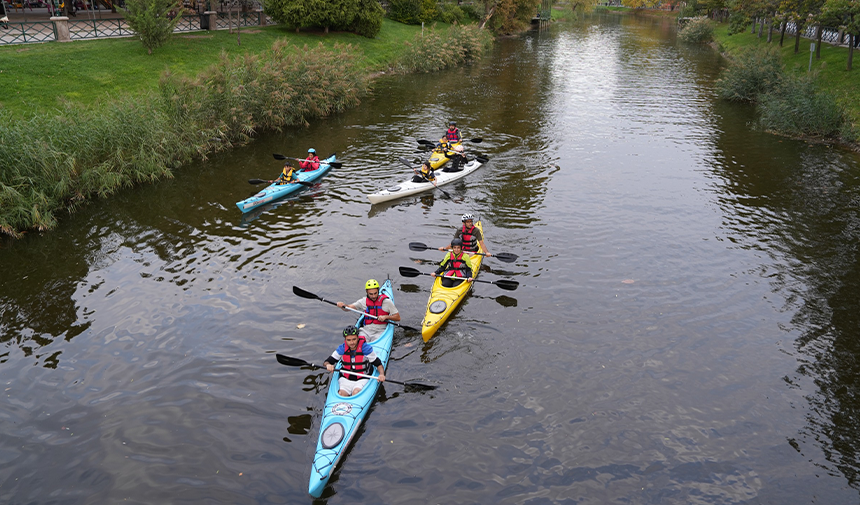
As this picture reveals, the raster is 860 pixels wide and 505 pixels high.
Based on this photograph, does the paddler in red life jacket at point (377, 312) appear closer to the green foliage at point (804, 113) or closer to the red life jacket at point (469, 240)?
the red life jacket at point (469, 240)

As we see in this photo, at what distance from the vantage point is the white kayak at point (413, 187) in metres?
19.9

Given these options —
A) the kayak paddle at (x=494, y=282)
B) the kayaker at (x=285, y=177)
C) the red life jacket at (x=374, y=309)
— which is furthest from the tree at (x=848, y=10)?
the red life jacket at (x=374, y=309)

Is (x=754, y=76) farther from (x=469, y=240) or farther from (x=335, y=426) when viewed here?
(x=335, y=426)

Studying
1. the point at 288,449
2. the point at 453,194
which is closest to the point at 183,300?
the point at 288,449

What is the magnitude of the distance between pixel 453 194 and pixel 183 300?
10.5 metres

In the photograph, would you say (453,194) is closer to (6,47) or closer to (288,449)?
(288,449)

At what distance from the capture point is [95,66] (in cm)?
2748

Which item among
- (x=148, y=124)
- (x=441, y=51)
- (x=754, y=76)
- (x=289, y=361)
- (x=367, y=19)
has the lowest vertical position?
(x=289, y=361)

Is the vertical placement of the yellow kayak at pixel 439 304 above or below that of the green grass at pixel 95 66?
below

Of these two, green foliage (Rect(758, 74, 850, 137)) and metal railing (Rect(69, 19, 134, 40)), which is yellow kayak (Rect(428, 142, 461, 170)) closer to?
green foliage (Rect(758, 74, 850, 137))

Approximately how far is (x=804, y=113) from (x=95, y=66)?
3425cm

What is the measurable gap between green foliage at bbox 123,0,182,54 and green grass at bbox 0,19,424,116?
81cm

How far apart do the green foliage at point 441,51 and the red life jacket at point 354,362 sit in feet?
120

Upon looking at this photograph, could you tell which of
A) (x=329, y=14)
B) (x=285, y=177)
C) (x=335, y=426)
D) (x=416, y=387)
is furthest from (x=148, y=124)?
(x=329, y=14)
